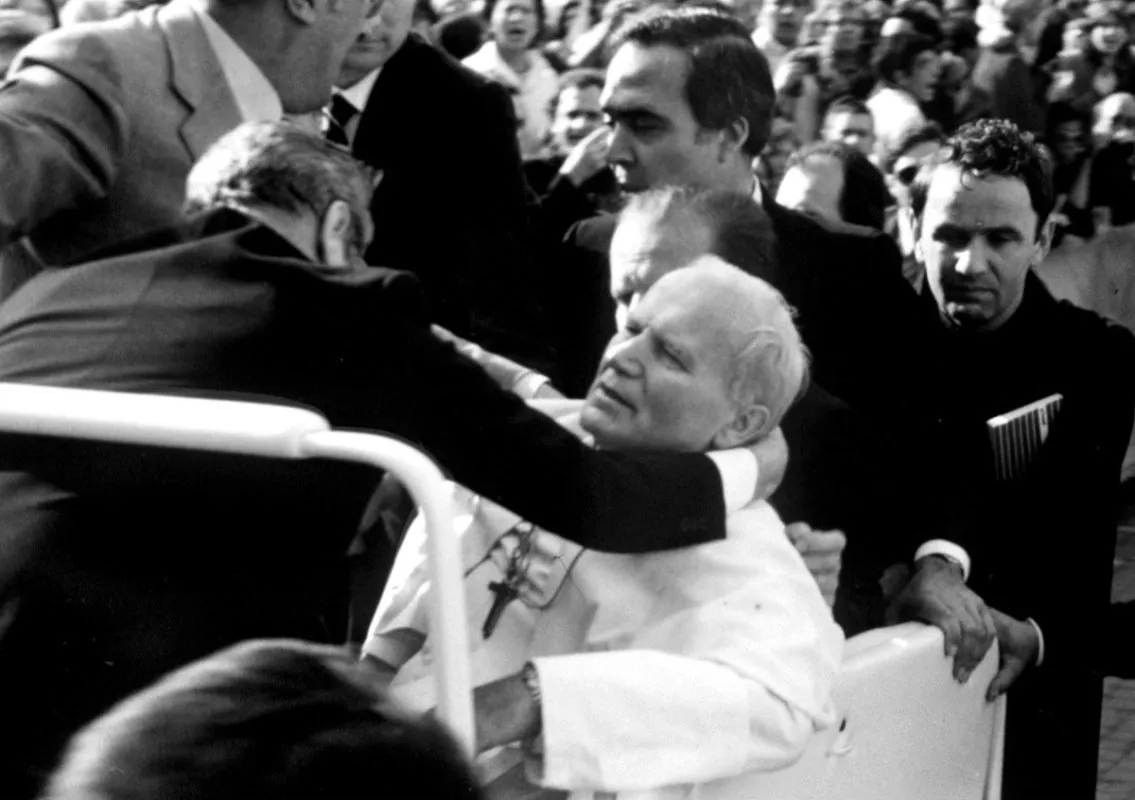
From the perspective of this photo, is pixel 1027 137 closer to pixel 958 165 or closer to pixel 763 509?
pixel 958 165

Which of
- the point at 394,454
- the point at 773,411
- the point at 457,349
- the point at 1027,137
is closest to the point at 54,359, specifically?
the point at 457,349

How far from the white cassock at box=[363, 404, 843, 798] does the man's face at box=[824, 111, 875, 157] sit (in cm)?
550

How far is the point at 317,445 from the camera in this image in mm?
2104

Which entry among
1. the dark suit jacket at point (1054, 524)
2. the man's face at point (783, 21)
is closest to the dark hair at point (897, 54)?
the man's face at point (783, 21)

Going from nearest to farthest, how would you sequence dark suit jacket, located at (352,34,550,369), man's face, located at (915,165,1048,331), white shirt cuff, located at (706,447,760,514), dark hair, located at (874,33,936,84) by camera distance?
white shirt cuff, located at (706,447,760,514), man's face, located at (915,165,1048,331), dark suit jacket, located at (352,34,550,369), dark hair, located at (874,33,936,84)

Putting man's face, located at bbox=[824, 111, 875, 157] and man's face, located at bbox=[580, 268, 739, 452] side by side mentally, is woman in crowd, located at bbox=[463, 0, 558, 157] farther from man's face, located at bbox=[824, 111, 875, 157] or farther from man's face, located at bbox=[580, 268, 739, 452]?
man's face, located at bbox=[580, 268, 739, 452]

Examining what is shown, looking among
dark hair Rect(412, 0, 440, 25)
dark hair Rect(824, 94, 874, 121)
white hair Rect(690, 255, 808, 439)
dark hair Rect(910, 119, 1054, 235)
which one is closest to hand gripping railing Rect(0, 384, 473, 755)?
white hair Rect(690, 255, 808, 439)

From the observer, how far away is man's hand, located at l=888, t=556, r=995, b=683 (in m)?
3.53

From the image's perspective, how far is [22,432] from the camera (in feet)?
7.65

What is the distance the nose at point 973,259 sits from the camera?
4328 millimetres

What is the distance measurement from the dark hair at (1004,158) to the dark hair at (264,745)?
3.36m

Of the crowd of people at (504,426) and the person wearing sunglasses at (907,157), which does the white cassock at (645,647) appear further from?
the person wearing sunglasses at (907,157)

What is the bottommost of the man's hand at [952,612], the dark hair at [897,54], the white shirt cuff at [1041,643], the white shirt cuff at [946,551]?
the dark hair at [897,54]

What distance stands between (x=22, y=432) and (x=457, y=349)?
614 millimetres
